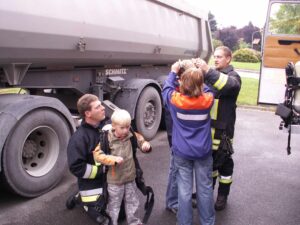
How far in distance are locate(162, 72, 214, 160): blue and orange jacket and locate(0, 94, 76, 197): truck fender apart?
1.62 meters

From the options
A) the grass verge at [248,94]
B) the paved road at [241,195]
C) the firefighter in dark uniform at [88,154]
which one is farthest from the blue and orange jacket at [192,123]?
the grass verge at [248,94]

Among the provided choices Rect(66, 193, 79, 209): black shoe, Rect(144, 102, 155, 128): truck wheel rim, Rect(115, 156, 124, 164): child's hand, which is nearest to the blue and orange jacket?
Rect(115, 156, 124, 164): child's hand

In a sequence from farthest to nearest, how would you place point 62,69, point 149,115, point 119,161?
point 149,115 < point 62,69 < point 119,161

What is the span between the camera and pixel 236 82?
3.47 metres

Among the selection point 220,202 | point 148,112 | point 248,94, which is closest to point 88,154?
point 220,202

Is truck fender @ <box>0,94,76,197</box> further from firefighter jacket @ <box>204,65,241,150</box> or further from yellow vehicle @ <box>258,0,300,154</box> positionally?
yellow vehicle @ <box>258,0,300,154</box>

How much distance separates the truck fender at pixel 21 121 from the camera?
3822mm

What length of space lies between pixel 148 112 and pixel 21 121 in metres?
3.21

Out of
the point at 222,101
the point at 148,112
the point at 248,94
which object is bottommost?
the point at 248,94

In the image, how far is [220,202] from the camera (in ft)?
13.2

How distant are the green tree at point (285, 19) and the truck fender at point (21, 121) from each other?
4.21m

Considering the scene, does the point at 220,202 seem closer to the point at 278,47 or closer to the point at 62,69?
the point at 62,69

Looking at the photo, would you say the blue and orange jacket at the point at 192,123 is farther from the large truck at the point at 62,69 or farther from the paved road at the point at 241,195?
the large truck at the point at 62,69

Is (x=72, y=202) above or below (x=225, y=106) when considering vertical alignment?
below
